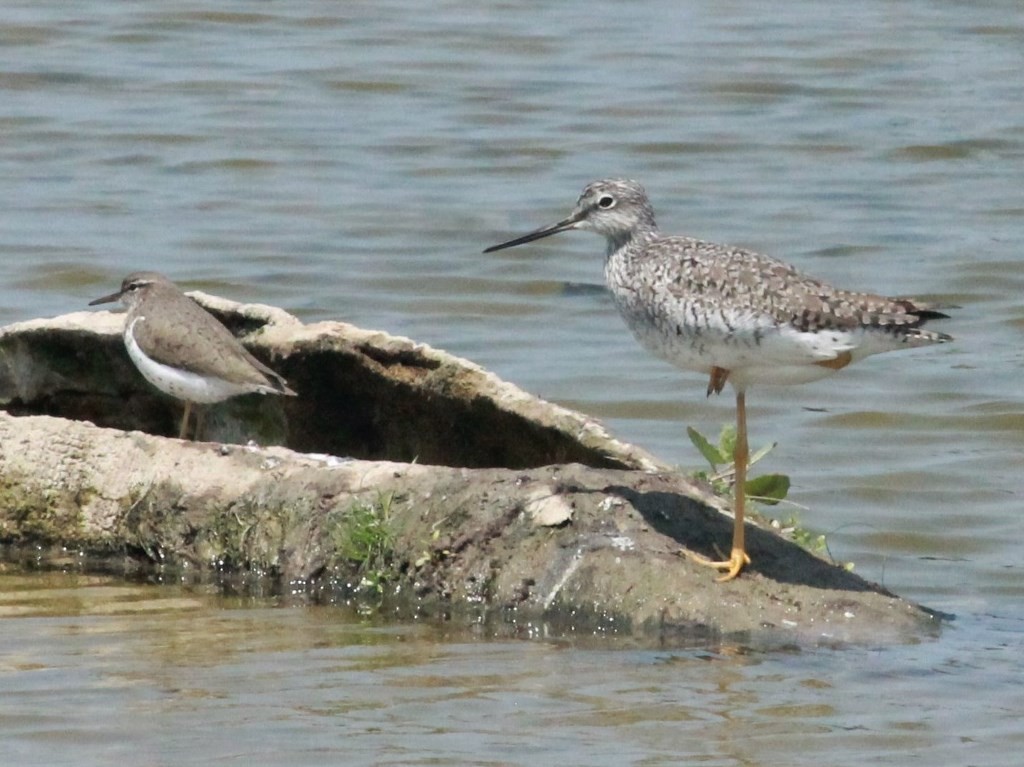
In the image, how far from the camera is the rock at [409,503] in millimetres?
6824

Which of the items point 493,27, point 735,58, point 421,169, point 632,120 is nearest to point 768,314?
point 421,169

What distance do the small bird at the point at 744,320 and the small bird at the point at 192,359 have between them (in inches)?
66.3

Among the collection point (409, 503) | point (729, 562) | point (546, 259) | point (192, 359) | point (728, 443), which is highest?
point (546, 259)

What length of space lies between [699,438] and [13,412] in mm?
2994

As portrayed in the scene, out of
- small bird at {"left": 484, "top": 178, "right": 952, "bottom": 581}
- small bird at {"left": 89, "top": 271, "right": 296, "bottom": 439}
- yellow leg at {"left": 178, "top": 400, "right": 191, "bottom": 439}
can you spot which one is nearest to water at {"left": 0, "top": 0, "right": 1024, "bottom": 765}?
small bird at {"left": 484, "top": 178, "right": 952, "bottom": 581}

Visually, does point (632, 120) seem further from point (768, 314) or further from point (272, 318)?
point (768, 314)

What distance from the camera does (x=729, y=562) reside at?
6.89 metres

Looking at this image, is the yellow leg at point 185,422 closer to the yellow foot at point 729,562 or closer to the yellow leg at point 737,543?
the yellow leg at point 737,543

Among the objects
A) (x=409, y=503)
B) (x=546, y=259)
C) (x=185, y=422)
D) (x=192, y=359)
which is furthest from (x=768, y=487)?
(x=546, y=259)

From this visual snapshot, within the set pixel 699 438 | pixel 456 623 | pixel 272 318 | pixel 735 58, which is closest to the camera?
pixel 456 623

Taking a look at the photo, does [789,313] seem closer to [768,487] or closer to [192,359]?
[768,487]

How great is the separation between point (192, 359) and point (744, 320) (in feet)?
8.44

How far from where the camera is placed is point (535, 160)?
16500 mm

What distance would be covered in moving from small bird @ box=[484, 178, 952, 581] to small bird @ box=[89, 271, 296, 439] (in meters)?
1.68
